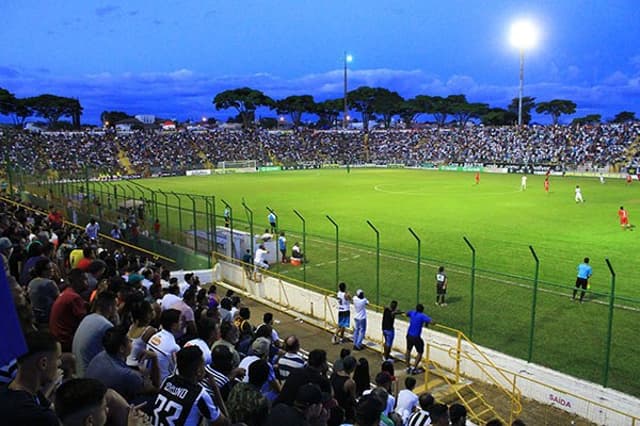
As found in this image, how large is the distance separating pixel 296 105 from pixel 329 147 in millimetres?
40130

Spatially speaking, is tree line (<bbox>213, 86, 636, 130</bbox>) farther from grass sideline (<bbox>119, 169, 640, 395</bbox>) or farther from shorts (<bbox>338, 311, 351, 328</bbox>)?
shorts (<bbox>338, 311, 351, 328</bbox>)

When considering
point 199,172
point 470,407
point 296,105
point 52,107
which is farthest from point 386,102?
point 470,407

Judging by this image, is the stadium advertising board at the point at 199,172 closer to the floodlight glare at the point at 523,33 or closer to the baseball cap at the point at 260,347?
the floodlight glare at the point at 523,33

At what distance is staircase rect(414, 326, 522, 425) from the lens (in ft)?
33.8

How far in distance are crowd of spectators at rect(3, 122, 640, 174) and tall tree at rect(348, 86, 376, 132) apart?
29311 millimetres

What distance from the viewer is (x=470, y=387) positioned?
11195 millimetres

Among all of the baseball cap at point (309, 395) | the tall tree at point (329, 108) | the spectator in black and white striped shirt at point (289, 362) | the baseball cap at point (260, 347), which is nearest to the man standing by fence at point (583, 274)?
the spectator in black and white striped shirt at point (289, 362)

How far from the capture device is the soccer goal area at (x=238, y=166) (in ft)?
287

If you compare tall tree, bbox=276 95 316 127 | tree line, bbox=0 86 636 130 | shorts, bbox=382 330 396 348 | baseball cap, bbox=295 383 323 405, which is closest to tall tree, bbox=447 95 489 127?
tree line, bbox=0 86 636 130

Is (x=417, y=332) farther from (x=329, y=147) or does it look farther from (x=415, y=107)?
(x=415, y=107)

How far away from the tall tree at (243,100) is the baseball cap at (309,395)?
12432 cm

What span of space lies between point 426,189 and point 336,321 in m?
38.1

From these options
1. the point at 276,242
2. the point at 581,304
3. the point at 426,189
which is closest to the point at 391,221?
the point at 276,242

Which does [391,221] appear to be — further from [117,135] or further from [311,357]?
[117,135]
